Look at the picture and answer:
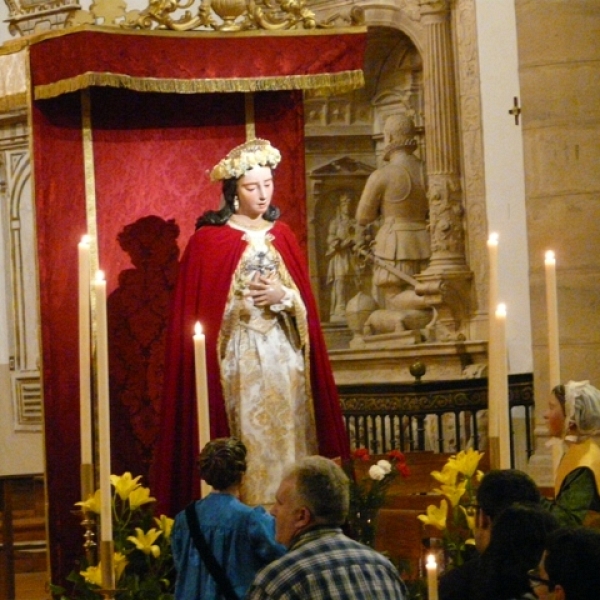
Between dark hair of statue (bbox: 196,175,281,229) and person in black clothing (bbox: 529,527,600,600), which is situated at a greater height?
dark hair of statue (bbox: 196,175,281,229)

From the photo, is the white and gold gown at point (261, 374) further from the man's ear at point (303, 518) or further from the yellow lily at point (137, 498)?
the man's ear at point (303, 518)

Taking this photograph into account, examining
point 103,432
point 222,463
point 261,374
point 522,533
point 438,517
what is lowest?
point 438,517

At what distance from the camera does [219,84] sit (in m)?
6.98

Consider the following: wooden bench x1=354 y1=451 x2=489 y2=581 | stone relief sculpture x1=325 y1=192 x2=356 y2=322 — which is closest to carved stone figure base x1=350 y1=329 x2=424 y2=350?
stone relief sculpture x1=325 y1=192 x2=356 y2=322

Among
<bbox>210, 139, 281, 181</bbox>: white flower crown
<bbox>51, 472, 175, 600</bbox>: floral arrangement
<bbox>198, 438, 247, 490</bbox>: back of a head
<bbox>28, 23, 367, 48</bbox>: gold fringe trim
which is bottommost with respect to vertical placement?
<bbox>51, 472, 175, 600</bbox>: floral arrangement

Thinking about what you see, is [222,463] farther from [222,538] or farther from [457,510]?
[457,510]

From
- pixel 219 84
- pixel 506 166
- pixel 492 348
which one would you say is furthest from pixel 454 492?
pixel 506 166

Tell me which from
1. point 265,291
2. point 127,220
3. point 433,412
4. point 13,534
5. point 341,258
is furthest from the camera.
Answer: point 341,258

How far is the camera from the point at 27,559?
34.0 feet

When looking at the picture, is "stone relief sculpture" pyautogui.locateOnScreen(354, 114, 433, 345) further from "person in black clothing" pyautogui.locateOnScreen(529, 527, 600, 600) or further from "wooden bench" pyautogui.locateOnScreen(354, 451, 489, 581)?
"person in black clothing" pyautogui.locateOnScreen(529, 527, 600, 600)

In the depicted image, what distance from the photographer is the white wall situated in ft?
36.2

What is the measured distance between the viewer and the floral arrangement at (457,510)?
208 inches

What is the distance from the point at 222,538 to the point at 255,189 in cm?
187

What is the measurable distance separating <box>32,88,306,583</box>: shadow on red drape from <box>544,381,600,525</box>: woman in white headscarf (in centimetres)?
200
